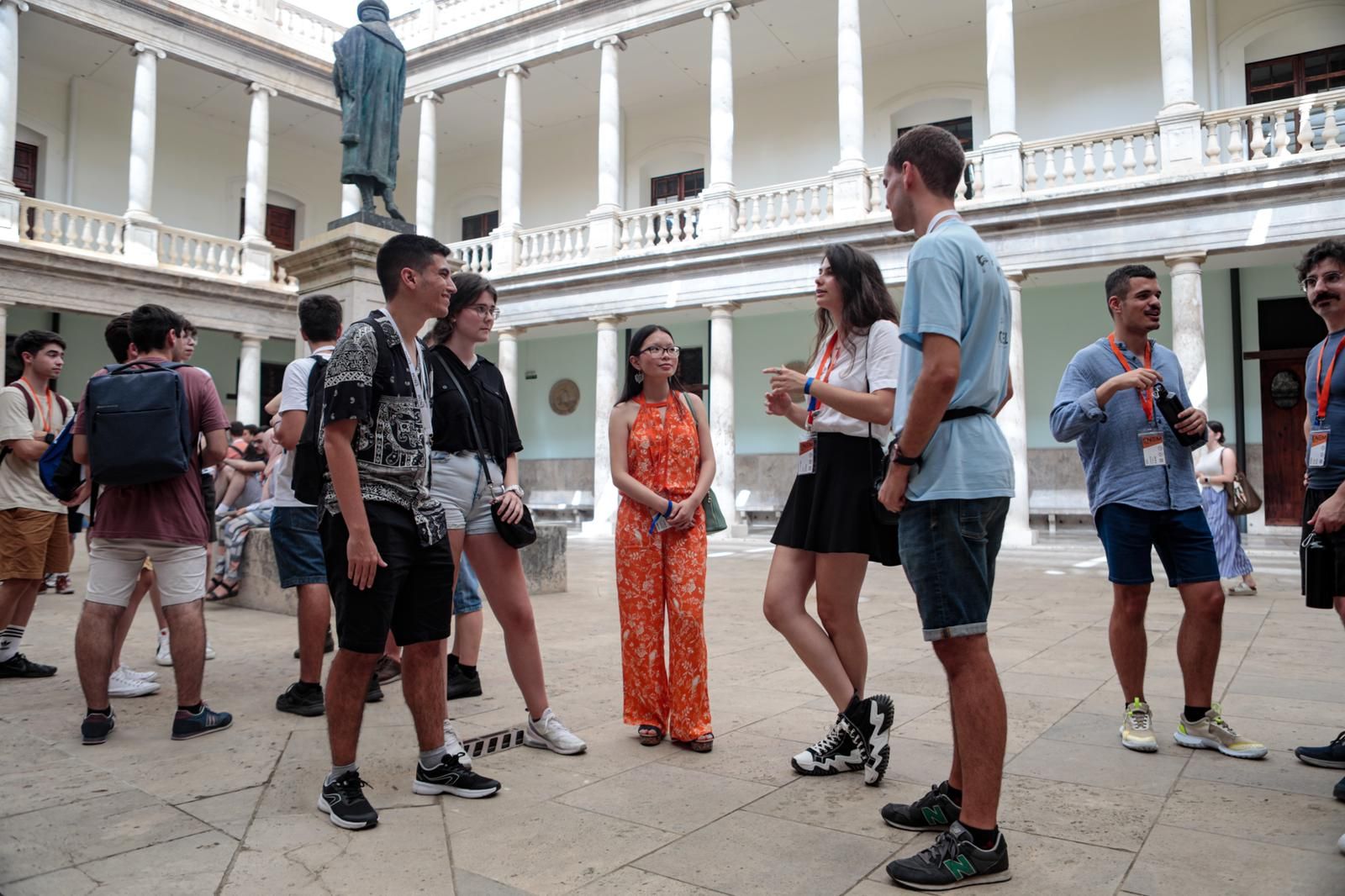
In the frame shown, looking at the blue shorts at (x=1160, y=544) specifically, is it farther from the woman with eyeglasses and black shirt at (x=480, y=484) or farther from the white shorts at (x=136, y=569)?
the white shorts at (x=136, y=569)

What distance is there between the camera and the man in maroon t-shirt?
3564 millimetres

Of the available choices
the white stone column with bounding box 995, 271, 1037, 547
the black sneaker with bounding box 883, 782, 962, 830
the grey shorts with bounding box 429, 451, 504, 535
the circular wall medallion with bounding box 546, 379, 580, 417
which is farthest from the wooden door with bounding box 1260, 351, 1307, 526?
the grey shorts with bounding box 429, 451, 504, 535

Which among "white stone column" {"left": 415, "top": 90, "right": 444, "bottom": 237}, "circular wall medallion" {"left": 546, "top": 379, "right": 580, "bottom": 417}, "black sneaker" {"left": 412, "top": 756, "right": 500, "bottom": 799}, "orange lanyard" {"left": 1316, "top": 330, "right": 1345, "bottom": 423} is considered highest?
"white stone column" {"left": 415, "top": 90, "right": 444, "bottom": 237}

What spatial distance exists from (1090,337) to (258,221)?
56.1 ft

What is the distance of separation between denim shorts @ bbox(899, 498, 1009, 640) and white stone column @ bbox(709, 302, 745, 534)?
42.6 feet

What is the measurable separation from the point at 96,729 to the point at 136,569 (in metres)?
0.64

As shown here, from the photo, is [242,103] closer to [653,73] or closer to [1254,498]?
[653,73]

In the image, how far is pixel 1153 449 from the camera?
3.39 m

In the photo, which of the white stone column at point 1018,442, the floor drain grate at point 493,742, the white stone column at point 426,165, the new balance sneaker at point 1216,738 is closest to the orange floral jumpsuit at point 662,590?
the floor drain grate at point 493,742

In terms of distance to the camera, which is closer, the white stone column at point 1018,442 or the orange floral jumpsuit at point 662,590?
the orange floral jumpsuit at point 662,590

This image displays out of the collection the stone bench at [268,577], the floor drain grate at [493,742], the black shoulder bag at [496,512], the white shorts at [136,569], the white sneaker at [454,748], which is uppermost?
the black shoulder bag at [496,512]

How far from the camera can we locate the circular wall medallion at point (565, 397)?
21828mm

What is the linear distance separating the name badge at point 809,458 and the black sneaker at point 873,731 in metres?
0.81

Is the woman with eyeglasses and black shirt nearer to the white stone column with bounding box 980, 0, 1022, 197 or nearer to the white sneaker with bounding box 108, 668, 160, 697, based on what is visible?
the white sneaker with bounding box 108, 668, 160, 697
